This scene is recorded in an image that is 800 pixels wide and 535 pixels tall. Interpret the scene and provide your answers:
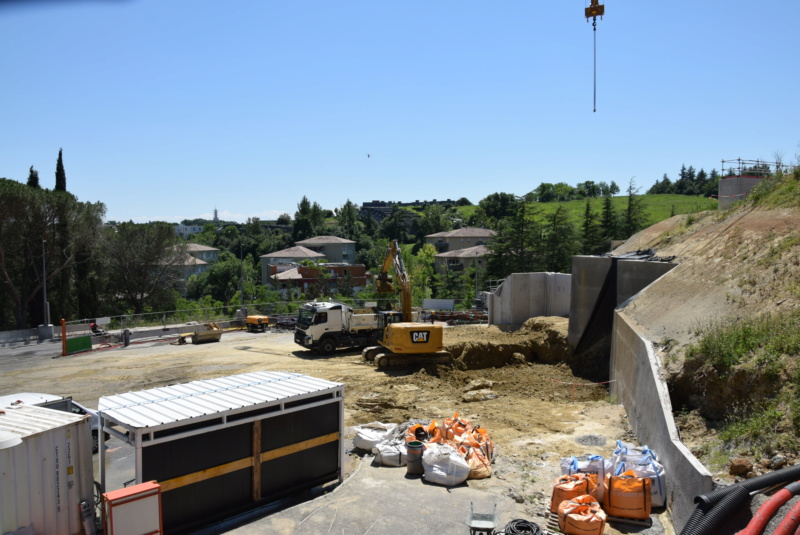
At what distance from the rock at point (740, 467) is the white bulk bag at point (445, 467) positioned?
4865 mm

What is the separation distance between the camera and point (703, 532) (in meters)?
7.46

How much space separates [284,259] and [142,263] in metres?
40.4

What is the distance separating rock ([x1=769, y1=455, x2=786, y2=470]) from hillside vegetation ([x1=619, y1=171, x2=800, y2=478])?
99 millimetres

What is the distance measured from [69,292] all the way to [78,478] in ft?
139

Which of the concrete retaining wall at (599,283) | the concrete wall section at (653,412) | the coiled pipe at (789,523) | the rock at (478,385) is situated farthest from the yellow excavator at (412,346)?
the coiled pipe at (789,523)

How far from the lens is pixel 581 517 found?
9.41 m

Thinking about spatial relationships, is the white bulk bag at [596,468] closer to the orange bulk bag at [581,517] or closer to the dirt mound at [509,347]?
the orange bulk bag at [581,517]

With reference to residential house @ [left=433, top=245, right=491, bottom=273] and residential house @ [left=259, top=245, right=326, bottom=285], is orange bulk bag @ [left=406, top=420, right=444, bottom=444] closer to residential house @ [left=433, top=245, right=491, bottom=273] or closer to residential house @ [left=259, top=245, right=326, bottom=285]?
residential house @ [left=433, top=245, right=491, bottom=273]

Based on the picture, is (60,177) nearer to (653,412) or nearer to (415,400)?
(415,400)

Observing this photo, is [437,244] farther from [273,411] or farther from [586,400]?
[273,411]

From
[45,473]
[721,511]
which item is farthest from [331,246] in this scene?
[721,511]

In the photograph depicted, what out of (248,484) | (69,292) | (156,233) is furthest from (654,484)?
(156,233)

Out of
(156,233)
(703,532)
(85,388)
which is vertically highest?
(156,233)

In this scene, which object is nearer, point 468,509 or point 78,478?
point 78,478
